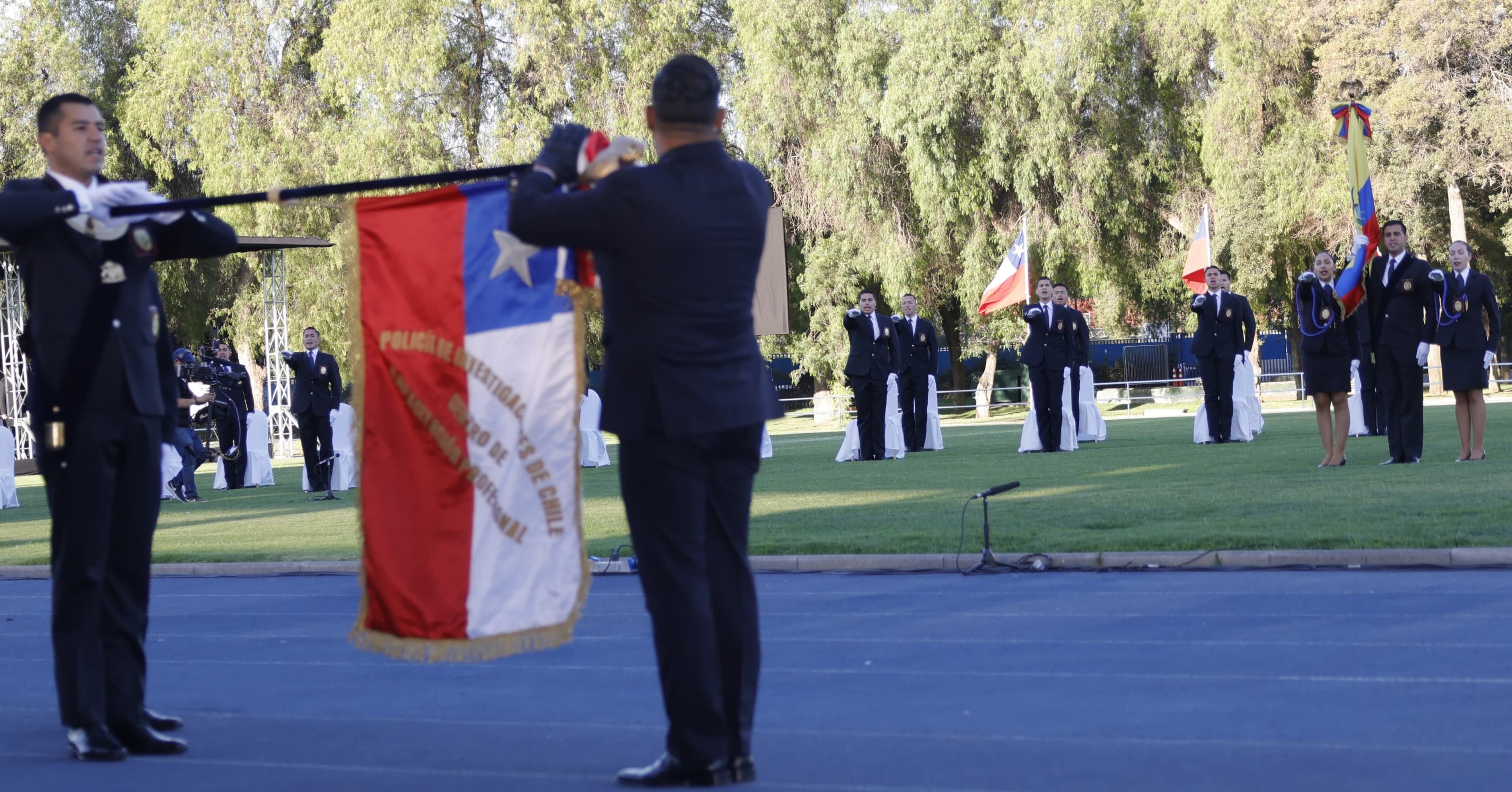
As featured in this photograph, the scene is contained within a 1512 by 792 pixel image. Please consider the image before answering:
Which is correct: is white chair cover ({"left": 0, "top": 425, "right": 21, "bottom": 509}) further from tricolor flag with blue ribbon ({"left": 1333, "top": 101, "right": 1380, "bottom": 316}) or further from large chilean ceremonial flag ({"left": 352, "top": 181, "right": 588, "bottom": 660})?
large chilean ceremonial flag ({"left": 352, "top": 181, "right": 588, "bottom": 660})

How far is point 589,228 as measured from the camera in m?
4.63

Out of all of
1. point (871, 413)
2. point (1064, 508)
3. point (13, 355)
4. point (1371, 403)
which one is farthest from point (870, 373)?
point (13, 355)

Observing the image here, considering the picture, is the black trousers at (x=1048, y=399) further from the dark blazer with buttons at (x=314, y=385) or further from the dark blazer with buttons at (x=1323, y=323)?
the dark blazer with buttons at (x=314, y=385)

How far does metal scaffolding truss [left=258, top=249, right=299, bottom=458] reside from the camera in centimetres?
3622

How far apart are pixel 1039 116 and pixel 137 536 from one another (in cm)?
3804

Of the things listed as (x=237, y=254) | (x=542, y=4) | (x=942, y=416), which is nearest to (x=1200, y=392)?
(x=942, y=416)

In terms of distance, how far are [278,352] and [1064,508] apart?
1079 inches

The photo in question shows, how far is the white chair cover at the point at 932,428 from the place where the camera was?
2536 centimetres

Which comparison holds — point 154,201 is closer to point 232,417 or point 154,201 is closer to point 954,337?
point 232,417

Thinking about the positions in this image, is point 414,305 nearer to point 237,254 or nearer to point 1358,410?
point 1358,410

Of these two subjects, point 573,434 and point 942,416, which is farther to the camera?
point 942,416

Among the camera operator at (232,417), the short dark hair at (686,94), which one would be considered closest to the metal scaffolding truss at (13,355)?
the camera operator at (232,417)

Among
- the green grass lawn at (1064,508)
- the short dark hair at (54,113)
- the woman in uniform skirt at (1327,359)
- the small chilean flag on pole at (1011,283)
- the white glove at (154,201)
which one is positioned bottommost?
the green grass lawn at (1064,508)

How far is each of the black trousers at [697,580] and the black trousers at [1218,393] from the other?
18.7 m
